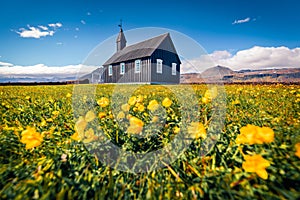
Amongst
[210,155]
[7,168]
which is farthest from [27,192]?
[210,155]

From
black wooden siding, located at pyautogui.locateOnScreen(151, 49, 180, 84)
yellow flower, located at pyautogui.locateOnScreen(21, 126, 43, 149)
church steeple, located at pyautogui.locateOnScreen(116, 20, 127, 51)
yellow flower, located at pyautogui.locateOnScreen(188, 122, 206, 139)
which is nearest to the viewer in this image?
yellow flower, located at pyautogui.locateOnScreen(21, 126, 43, 149)

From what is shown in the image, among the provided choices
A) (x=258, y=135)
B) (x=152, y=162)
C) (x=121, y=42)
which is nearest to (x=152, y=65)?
(x=121, y=42)

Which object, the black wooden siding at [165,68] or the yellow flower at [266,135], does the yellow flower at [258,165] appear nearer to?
the yellow flower at [266,135]

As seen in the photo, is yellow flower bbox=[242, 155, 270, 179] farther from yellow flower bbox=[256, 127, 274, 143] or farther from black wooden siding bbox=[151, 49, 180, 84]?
black wooden siding bbox=[151, 49, 180, 84]

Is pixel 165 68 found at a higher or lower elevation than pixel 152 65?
lower

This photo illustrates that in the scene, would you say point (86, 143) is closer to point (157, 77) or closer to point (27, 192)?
point (27, 192)

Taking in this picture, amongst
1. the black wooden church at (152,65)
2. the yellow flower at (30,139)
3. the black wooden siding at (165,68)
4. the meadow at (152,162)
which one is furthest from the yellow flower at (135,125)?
the black wooden siding at (165,68)

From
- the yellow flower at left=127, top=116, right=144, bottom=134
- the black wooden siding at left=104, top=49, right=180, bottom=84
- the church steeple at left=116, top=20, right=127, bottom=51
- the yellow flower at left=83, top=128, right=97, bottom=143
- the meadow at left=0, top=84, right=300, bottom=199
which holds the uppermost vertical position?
the church steeple at left=116, top=20, right=127, bottom=51

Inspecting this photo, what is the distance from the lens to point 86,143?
4.17 ft

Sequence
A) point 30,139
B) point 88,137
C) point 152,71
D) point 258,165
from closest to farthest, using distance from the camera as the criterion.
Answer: point 258,165
point 30,139
point 88,137
point 152,71

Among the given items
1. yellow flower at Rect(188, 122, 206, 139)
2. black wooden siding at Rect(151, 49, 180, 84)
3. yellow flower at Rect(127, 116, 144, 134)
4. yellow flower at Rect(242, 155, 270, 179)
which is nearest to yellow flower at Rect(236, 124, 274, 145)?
yellow flower at Rect(242, 155, 270, 179)

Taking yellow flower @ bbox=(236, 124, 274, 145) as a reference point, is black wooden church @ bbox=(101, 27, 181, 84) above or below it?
above

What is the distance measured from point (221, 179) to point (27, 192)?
0.87 meters

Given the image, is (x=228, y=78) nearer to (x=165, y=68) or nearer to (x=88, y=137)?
(x=165, y=68)
